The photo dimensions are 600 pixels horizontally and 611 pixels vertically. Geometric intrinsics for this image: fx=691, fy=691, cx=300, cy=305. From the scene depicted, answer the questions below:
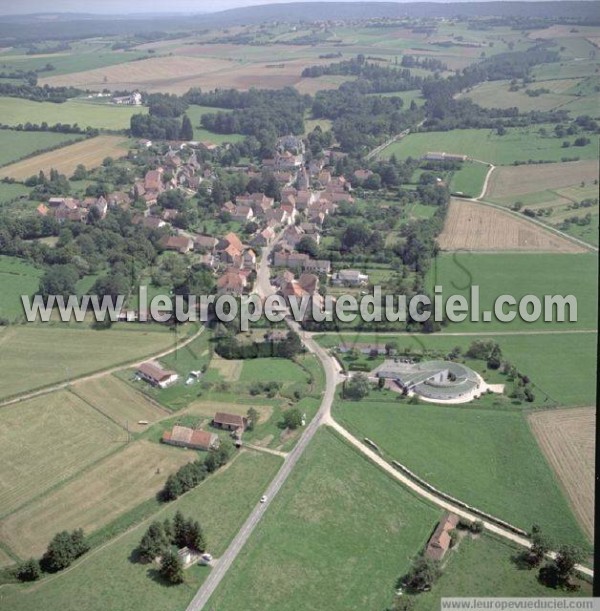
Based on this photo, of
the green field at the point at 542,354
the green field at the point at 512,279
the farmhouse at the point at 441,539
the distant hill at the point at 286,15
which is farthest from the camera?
the distant hill at the point at 286,15

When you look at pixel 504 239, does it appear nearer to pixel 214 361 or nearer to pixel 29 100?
pixel 214 361

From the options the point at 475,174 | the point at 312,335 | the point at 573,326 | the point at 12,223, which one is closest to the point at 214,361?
the point at 312,335

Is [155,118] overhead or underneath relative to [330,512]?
overhead

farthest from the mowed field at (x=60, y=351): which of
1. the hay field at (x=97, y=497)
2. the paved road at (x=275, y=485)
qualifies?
the paved road at (x=275, y=485)

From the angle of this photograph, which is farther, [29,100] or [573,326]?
[29,100]

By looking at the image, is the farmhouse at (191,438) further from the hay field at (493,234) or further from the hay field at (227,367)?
the hay field at (493,234)

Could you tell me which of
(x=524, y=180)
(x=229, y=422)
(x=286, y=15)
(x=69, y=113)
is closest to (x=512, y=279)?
(x=524, y=180)
